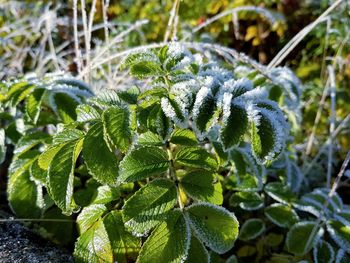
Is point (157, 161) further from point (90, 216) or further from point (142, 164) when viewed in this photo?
point (90, 216)

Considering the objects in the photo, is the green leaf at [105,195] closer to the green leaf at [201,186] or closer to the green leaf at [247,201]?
the green leaf at [201,186]

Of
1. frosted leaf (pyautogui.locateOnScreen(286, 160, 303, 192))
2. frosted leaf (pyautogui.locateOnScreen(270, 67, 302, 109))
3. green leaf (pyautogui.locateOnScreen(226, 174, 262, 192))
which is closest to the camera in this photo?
green leaf (pyautogui.locateOnScreen(226, 174, 262, 192))

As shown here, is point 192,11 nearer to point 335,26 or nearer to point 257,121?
point 335,26

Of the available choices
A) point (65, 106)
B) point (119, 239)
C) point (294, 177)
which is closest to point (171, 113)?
point (119, 239)

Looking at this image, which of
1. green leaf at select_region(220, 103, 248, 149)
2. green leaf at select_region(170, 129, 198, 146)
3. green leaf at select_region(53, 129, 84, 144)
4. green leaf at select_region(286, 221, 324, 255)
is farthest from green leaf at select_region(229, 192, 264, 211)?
green leaf at select_region(53, 129, 84, 144)

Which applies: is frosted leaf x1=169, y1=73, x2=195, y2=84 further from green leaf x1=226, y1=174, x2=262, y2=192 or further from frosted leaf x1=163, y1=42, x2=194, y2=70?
green leaf x1=226, y1=174, x2=262, y2=192

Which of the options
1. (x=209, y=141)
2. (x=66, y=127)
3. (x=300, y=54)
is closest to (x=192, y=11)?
(x=300, y=54)
